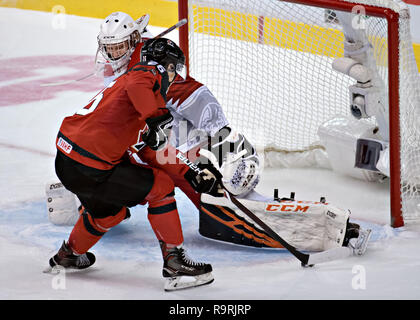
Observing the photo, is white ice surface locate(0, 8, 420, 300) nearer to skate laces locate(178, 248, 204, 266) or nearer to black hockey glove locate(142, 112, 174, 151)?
skate laces locate(178, 248, 204, 266)

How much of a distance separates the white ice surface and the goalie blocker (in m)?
0.05

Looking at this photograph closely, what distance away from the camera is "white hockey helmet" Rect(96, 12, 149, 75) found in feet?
8.95

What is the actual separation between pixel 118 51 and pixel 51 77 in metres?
2.18

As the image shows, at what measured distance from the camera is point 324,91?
358 centimetres

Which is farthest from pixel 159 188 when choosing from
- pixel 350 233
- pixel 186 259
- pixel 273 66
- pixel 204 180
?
pixel 273 66

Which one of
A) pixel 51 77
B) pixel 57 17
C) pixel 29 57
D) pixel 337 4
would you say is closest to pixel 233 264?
pixel 337 4

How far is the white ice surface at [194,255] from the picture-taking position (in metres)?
2.38

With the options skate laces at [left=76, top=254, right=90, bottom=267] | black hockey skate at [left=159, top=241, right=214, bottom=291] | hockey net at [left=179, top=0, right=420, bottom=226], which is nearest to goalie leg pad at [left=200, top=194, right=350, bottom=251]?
black hockey skate at [left=159, top=241, right=214, bottom=291]

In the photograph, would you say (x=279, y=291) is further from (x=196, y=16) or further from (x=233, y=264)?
(x=196, y=16)

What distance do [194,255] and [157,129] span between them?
0.63m

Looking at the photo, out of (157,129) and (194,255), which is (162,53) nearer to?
(157,129)

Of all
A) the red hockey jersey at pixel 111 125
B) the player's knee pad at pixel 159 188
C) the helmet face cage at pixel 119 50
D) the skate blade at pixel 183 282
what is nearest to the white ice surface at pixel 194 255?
the skate blade at pixel 183 282

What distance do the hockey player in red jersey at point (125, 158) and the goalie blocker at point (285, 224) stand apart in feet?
1.18

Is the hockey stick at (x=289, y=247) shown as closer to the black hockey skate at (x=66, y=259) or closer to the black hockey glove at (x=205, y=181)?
the black hockey glove at (x=205, y=181)
